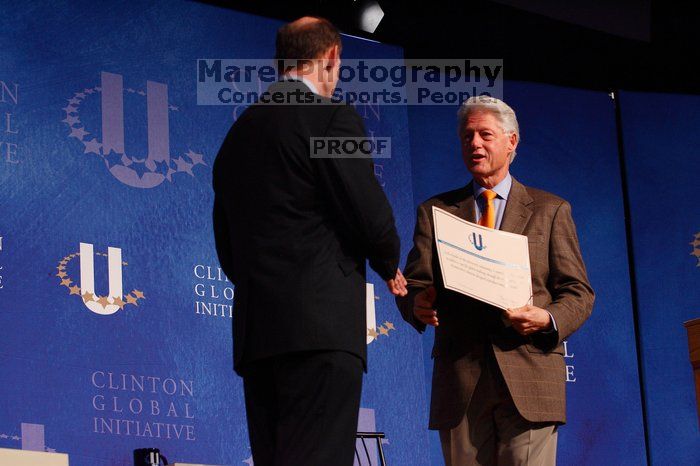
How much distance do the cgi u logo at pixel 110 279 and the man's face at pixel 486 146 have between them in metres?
1.63

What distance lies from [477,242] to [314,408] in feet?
3.15

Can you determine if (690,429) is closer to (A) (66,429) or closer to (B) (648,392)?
(B) (648,392)

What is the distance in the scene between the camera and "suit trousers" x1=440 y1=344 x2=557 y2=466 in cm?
279

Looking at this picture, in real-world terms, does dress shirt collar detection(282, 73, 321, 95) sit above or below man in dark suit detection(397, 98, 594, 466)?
above

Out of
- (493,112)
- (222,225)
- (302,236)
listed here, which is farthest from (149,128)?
(302,236)

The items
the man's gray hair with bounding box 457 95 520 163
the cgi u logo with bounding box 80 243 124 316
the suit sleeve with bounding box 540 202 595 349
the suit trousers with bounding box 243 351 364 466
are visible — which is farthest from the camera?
the cgi u logo with bounding box 80 243 124 316

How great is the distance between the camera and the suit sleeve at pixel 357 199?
217 centimetres

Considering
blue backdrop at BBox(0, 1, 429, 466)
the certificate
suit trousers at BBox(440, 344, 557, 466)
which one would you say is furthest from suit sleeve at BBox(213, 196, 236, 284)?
blue backdrop at BBox(0, 1, 429, 466)

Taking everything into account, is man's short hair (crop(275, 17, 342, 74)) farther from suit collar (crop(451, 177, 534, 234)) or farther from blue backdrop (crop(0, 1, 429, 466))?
blue backdrop (crop(0, 1, 429, 466))

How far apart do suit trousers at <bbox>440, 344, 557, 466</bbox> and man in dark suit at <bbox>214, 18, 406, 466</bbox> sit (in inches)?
26.2

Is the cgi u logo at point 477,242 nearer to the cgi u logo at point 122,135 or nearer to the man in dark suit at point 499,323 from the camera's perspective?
the man in dark suit at point 499,323

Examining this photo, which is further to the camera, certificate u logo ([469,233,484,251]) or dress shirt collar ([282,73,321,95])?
certificate u logo ([469,233,484,251])

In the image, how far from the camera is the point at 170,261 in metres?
4.35

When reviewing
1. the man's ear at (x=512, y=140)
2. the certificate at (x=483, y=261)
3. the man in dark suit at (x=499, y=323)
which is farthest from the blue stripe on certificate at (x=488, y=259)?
the man's ear at (x=512, y=140)
